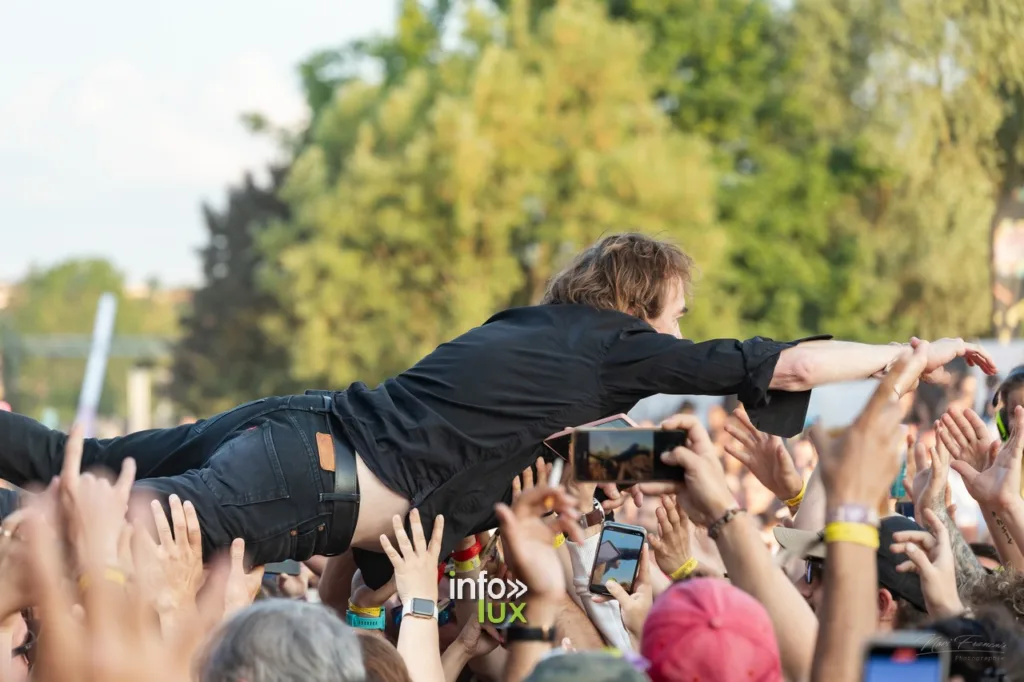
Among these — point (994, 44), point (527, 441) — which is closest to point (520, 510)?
point (527, 441)

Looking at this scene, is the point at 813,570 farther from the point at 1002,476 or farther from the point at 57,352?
the point at 57,352

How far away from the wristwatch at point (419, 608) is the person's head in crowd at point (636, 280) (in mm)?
1293

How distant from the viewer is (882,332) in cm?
2645

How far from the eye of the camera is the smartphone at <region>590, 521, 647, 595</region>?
3.86 meters

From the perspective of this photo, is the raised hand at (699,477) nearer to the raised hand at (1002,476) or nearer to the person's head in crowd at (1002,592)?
the person's head in crowd at (1002,592)

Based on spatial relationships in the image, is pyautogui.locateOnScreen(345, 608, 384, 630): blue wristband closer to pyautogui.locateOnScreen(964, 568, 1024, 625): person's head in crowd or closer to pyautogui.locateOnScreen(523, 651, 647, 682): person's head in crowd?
pyautogui.locateOnScreen(964, 568, 1024, 625): person's head in crowd

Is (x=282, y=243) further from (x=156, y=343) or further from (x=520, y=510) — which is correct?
(x=520, y=510)

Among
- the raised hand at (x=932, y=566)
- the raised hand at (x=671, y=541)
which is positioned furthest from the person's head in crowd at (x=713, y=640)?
the raised hand at (x=671, y=541)

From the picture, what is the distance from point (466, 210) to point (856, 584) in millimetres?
22465

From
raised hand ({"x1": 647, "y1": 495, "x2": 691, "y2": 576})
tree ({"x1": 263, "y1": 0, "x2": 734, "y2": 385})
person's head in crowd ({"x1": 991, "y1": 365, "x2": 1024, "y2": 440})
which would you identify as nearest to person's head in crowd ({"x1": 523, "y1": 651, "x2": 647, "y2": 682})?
raised hand ({"x1": 647, "y1": 495, "x2": 691, "y2": 576})

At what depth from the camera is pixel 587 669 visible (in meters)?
2.41

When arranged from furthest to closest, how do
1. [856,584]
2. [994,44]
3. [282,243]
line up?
[282,243] < [994,44] < [856,584]

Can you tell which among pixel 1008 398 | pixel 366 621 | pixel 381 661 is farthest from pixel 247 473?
pixel 1008 398

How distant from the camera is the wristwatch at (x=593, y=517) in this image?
4554 millimetres
